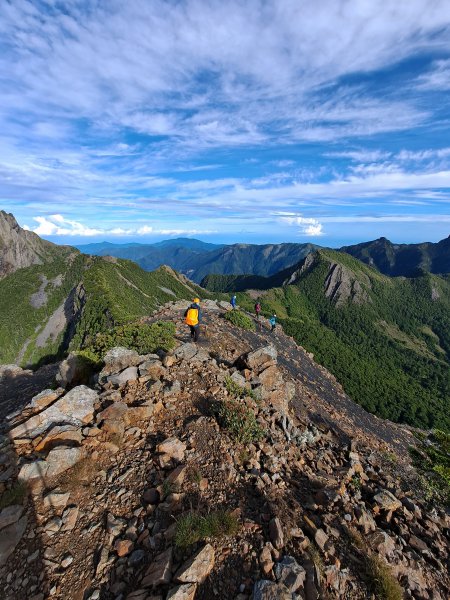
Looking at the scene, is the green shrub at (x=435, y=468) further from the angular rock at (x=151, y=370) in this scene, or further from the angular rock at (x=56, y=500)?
the angular rock at (x=56, y=500)

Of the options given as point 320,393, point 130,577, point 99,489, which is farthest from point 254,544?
point 320,393

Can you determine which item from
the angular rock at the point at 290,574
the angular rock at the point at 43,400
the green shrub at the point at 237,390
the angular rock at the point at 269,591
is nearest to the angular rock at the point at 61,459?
the angular rock at the point at 43,400

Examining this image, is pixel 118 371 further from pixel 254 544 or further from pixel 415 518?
pixel 415 518

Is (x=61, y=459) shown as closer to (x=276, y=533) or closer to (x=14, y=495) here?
(x=14, y=495)

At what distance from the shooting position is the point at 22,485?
8.08m

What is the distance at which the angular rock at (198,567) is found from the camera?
6039 millimetres

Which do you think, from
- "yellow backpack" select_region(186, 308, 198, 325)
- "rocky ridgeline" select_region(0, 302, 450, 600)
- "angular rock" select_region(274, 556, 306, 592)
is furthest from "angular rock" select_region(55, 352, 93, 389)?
"angular rock" select_region(274, 556, 306, 592)

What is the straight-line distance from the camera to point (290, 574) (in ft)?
20.7

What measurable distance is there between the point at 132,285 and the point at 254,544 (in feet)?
521

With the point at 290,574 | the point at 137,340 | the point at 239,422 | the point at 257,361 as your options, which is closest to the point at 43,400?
the point at 137,340

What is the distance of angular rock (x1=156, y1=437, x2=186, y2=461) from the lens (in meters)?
9.43

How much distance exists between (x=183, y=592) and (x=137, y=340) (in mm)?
12757

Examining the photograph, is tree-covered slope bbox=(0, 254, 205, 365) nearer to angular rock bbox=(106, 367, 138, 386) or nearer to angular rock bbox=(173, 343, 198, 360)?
angular rock bbox=(173, 343, 198, 360)

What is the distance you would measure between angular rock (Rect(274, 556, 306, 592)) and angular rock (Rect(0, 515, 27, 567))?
5752 mm
